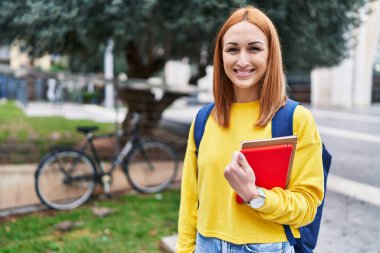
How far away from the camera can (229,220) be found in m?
1.56

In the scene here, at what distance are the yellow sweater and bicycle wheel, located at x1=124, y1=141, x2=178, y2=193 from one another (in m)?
3.95

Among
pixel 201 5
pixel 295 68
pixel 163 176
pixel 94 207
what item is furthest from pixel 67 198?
pixel 295 68

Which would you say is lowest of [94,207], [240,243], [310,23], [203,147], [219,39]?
[94,207]

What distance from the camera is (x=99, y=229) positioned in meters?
4.25

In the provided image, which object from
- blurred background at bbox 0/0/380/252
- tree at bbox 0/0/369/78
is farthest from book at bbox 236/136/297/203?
tree at bbox 0/0/369/78

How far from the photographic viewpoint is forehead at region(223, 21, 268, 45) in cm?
149

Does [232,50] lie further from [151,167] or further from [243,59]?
[151,167]

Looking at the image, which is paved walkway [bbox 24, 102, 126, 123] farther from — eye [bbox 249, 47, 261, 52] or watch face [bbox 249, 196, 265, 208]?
watch face [bbox 249, 196, 265, 208]

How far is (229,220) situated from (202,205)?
15 centimetres

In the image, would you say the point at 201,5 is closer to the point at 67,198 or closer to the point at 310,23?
the point at 310,23

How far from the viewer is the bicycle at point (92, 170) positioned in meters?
4.99

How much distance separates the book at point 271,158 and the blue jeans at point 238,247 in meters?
0.24

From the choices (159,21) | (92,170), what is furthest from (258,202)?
(159,21)

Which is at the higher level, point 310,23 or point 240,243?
point 310,23
